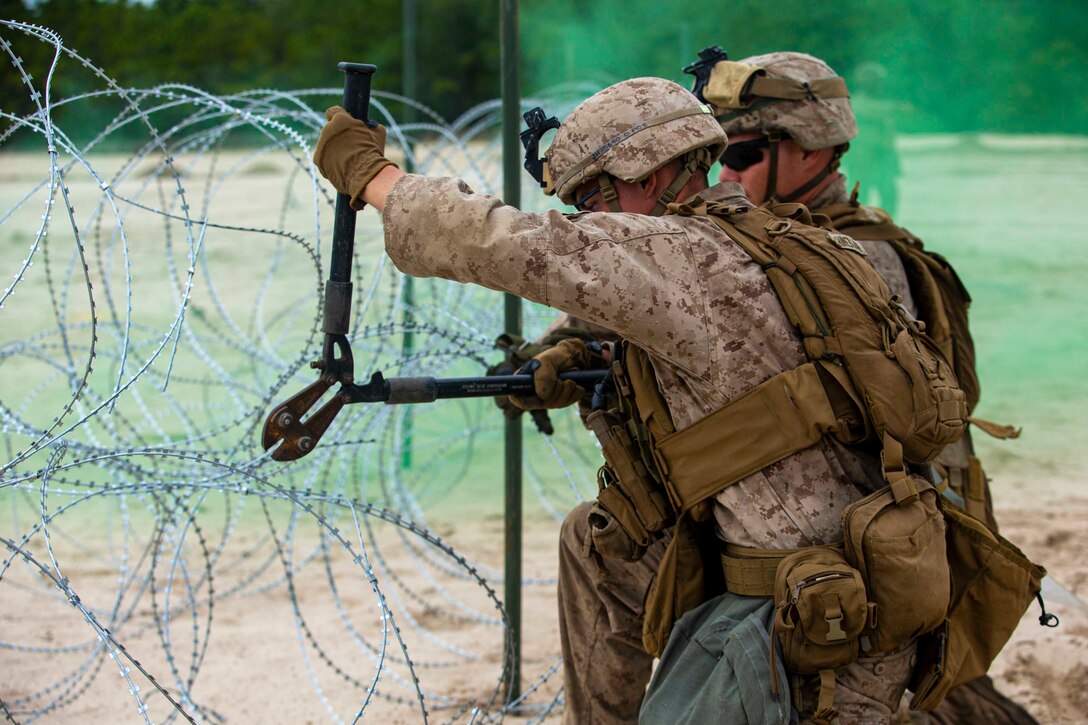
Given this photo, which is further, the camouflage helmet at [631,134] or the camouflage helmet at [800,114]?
the camouflage helmet at [800,114]

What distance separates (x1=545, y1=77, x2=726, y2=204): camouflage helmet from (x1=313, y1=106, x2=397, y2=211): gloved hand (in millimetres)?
424

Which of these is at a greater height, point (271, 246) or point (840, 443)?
point (840, 443)

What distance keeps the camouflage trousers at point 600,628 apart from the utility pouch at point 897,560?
26.2 inches

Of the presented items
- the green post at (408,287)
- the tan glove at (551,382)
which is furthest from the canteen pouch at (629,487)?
the green post at (408,287)

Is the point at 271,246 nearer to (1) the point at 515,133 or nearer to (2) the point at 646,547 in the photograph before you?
(1) the point at 515,133

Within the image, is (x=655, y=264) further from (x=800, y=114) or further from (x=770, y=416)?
(x=800, y=114)

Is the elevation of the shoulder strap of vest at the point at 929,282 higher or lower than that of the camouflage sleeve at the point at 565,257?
lower

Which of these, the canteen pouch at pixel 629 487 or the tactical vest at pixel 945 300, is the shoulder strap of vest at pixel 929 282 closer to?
the tactical vest at pixel 945 300

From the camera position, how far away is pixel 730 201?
2.64 m

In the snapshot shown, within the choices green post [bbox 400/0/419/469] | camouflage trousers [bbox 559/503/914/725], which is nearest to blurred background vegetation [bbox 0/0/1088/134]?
green post [bbox 400/0/419/469]

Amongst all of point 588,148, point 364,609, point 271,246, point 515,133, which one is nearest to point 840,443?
point 588,148

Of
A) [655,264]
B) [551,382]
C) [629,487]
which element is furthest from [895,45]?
[655,264]

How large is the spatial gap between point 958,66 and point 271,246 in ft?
27.1

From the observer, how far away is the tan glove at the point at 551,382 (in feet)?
9.83
